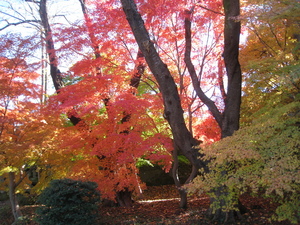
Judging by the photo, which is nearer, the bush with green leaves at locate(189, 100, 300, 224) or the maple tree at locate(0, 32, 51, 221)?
the bush with green leaves at locate(189, 100, 300, 224)

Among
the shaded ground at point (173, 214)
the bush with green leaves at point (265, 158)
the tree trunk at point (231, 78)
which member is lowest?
the shaded ground at point (173, 214)

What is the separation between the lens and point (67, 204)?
6.36m

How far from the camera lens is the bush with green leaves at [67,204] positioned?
632cm

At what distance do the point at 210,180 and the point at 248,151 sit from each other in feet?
3.46

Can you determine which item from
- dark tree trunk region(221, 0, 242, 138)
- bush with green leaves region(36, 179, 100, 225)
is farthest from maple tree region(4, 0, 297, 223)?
bush with green leaves region(36, 179, 100, 225)

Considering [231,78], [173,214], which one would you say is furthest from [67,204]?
[231,78]

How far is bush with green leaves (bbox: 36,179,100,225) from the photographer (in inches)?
249

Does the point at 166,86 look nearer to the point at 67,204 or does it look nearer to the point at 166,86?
the point at 166,86

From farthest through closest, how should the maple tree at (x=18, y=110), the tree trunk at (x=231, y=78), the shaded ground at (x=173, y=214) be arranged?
the maple tree at (x=18, y=110)
the shaded ground at (x=173, y=214)
the tree trunk at (x=231, y=78)

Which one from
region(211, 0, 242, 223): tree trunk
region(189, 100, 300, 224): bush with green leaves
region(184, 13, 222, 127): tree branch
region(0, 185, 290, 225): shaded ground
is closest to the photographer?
region(189, 100, 300, 224): bush with green leaves

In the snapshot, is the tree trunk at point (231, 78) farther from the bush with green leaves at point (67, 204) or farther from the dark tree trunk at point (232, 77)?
the bush with green leaves at point (67, 204)

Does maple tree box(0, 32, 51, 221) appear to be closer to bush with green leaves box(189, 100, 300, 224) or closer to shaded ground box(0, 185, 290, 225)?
shaded ground box(0, 185, 290, 225)

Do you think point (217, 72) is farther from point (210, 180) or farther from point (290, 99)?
point (210, 180)

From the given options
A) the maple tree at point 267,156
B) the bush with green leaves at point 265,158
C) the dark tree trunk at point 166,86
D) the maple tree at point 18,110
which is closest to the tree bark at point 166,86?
the dark tree trunk at point 166,86
